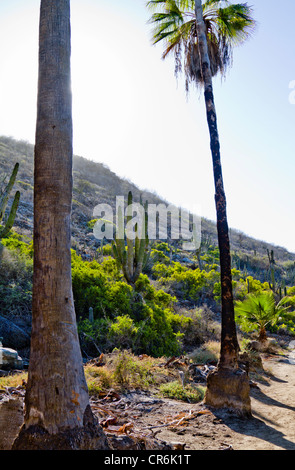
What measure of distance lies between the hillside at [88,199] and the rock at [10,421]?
1243cm

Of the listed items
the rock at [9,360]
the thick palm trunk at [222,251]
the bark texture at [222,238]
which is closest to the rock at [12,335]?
the rock at [9,360]

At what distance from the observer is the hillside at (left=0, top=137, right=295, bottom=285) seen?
63.2ft

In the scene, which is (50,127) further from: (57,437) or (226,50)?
(226,50)

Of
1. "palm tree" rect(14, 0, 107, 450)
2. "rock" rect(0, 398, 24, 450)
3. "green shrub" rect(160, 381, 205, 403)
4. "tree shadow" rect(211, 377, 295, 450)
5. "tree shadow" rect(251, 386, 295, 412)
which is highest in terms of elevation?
"palm tree" rect(14, 0, 107, 450)

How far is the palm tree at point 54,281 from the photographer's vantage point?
236 centimetres

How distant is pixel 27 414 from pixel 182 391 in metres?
4.41

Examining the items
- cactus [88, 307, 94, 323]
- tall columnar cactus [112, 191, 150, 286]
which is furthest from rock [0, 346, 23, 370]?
tall columnar cactus [112, 191, 150, 286]

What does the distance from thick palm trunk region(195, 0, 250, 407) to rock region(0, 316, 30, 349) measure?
4374 mm

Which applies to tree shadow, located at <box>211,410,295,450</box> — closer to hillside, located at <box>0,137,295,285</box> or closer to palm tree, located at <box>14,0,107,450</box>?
palm tree, located at <box>14,0,107,450</box>

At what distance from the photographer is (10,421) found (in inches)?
116

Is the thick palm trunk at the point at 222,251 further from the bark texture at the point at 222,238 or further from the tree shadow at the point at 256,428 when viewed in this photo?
the tree shadow at the point at 256,428

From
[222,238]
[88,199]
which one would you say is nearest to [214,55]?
[222,238]

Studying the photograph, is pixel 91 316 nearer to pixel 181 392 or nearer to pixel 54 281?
pixel 181 392

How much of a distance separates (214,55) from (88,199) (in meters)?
23.0
